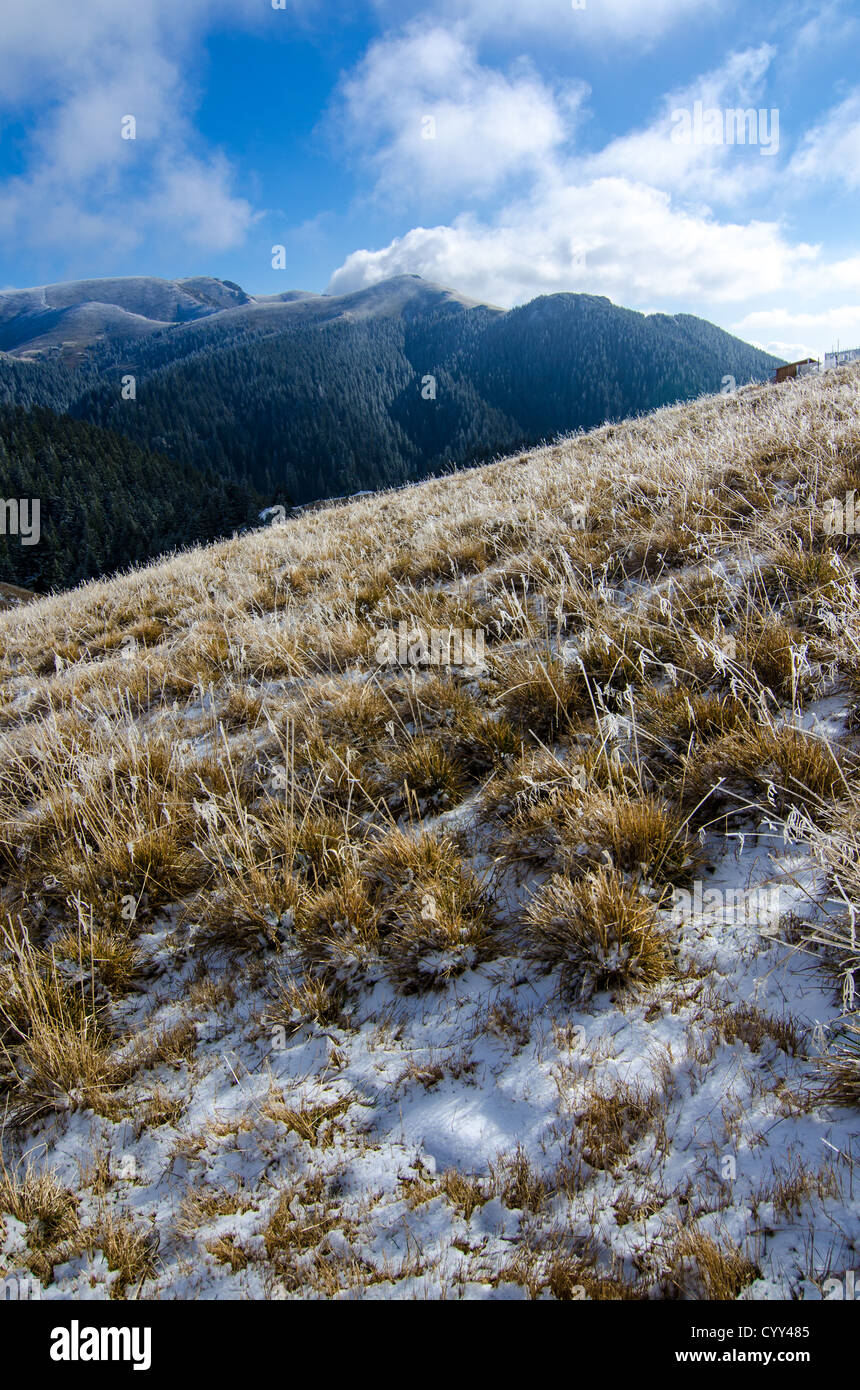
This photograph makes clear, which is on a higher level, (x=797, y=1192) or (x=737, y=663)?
(x=737, y=663)

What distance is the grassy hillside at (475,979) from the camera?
1603 mm

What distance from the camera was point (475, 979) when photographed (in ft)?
7.36

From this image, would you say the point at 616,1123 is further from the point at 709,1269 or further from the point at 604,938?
the point at 604,938

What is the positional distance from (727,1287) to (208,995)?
1996 millimetres

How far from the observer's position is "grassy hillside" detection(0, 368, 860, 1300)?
5.26 ft

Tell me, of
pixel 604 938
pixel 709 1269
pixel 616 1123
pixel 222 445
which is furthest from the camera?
pixel 222 445

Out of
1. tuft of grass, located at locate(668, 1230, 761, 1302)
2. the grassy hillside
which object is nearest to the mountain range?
the grassy hillside

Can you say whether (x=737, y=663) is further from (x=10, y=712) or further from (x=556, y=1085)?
(x=10, y=712)

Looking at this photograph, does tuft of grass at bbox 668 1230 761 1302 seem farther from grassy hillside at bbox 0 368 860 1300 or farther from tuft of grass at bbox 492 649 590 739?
tuft of grass at bbox 492 649 590 739

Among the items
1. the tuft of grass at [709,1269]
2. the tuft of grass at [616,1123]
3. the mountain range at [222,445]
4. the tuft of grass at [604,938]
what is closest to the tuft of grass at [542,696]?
the tuft of grass at [604,938]

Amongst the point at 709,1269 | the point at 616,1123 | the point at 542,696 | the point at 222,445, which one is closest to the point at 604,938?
the point at 616,1123

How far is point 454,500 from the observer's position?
392 inches

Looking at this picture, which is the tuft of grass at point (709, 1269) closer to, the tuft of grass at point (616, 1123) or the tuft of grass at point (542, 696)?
A: the tuft of grass at point (616, 1123)

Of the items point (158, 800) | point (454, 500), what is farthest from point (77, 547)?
point (158, 800)
